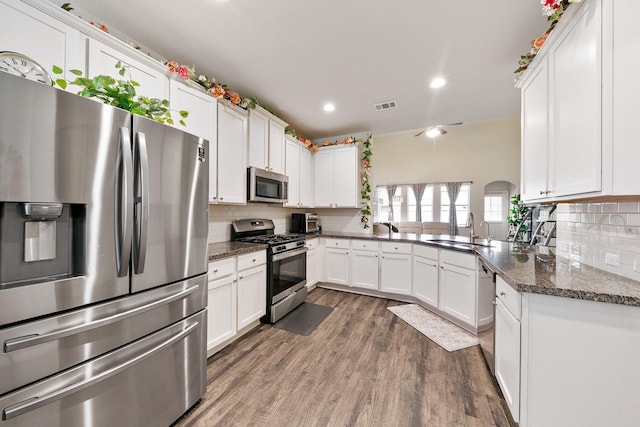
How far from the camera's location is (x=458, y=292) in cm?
269

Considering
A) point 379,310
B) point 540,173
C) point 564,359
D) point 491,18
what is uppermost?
point 491,18

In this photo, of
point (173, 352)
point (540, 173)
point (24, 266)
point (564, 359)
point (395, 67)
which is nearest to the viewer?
point (24, 266)

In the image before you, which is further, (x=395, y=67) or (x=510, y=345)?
(x=395, y=67)

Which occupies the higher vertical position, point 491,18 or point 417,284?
point 491,18

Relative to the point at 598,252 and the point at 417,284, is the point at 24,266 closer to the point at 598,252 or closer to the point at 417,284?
the point at 598,252

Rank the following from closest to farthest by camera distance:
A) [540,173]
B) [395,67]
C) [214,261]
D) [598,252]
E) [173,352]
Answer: [173,352] → [598,252] → [540,173] → [214,261] → [395,67]

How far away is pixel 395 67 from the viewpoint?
249cm

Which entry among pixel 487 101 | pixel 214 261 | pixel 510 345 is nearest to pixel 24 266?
pixel 214 261

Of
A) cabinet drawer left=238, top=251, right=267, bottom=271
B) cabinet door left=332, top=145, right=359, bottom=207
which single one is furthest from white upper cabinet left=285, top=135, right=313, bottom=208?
cabinet drawer left=238, top=251, right=267, bottom=271

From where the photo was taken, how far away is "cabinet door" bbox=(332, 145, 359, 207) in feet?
13.8

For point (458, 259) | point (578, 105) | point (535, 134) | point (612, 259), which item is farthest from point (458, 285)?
point (578, 105)

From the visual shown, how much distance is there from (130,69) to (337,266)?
3392mm

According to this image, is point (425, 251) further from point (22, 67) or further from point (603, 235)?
point (22, 67)

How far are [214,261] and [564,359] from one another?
2327 millimetres
